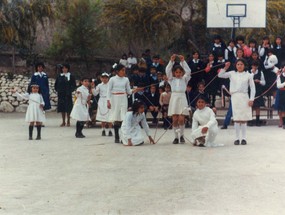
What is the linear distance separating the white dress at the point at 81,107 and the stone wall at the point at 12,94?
947cm

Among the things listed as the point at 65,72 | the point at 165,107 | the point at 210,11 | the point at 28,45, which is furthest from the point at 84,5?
the point at 165,107

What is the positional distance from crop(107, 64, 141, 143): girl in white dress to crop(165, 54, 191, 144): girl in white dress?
3.41 feet

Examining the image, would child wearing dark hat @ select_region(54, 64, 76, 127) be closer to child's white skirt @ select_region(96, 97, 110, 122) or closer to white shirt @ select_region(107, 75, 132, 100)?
child's white skirt @ select_region(96, 97, 110, 122)

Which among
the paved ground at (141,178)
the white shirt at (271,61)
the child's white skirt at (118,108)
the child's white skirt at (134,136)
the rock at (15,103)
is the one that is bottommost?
the paved ground at (141,178)

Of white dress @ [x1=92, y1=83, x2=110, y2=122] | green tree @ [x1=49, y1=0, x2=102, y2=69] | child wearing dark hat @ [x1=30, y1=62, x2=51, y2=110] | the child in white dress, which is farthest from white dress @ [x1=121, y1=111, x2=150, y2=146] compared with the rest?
green tree @ [x1=49, y1=0, x2=102, y2=69]

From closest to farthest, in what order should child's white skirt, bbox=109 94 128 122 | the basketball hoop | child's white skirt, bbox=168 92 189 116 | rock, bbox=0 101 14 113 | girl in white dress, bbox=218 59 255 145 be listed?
1. girl in white dress, bbox=218 59 255 145
2. child's white skirt, bbox=168 92 189 116
3. child's white skirt, bbox=109 94 128 122
4. the basketball hoop
5. rock, bbox=0 101 14 113

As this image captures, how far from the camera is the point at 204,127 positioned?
14.6m

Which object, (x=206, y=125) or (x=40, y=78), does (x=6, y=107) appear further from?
(x=206, y=125)

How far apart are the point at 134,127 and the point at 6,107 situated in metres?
12.2

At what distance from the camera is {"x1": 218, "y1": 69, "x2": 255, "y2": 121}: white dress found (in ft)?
49.0

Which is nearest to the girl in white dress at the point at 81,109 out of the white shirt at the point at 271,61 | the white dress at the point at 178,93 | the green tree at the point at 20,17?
the white dress at the point at 178,93

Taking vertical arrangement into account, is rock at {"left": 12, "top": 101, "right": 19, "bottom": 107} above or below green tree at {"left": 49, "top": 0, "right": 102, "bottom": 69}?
below

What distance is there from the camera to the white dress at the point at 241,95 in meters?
14.9

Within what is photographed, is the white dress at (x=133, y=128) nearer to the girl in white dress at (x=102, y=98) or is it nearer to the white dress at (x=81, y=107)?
the white dress at (x=81, y=107)
